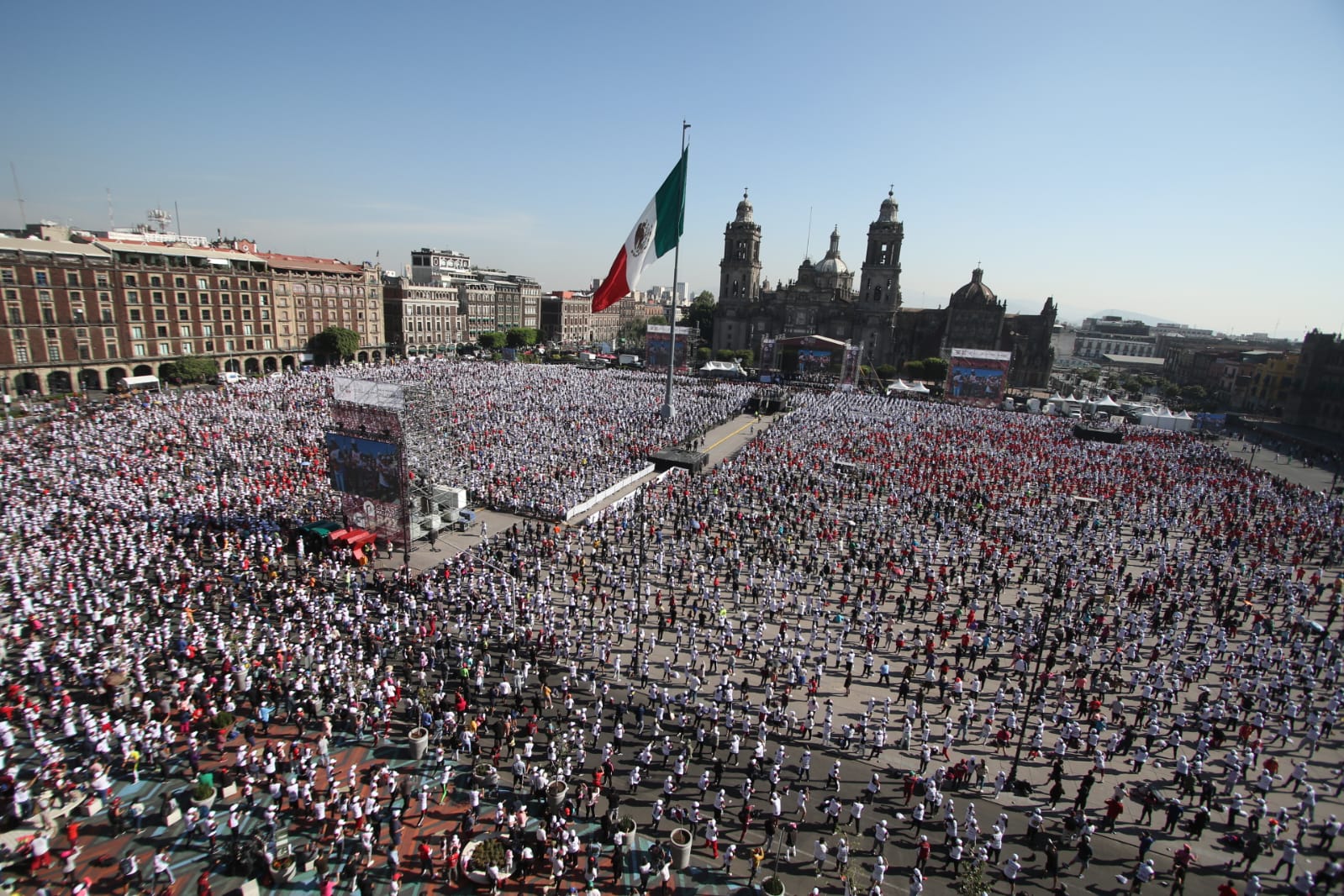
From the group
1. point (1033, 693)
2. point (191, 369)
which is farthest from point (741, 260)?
point (1033, 693)

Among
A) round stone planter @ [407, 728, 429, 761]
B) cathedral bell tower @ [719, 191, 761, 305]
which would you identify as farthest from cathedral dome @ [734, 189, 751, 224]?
round stone planter @ [407, 728, 429, 761]

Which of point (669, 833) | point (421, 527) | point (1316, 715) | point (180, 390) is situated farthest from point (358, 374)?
point (1316, 715)

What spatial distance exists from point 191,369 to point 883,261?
3416 inches

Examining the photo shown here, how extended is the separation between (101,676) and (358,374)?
50329 mm

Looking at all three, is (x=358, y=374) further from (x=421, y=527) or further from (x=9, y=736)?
(x=9, y=736)

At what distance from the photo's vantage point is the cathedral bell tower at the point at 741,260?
107 m

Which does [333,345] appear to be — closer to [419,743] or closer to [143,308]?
[143,308]

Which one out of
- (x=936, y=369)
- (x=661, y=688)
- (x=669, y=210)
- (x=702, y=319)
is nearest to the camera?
(x=661, y=688)

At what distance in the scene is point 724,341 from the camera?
10881 cm

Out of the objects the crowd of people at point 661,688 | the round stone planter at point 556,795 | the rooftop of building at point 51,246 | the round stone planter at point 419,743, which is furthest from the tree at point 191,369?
the round stone planter at point 556,795

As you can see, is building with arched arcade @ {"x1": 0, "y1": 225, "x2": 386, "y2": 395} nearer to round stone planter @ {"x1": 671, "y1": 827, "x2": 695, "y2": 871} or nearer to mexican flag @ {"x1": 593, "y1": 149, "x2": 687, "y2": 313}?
mexican flag @ {"x1": 593, "y1": 149, "x2": 687, "y2": 313}

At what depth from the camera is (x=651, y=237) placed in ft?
97.9

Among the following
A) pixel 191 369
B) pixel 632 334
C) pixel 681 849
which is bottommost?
pixel 681 849

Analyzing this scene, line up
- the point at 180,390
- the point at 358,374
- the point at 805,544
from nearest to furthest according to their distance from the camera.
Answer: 1. the point at 805,544
2. the point at 180,390
3. the point at 358,374
